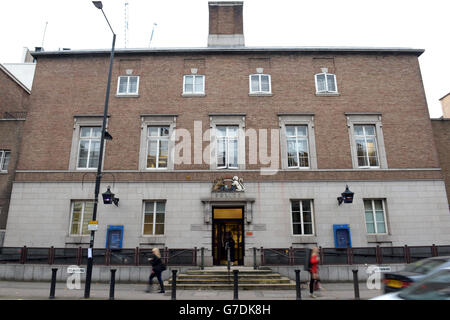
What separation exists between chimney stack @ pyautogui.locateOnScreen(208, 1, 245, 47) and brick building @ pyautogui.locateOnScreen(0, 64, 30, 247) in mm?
15170

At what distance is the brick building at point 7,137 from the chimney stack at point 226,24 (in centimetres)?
1517

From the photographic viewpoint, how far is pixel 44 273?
1448 centimetres

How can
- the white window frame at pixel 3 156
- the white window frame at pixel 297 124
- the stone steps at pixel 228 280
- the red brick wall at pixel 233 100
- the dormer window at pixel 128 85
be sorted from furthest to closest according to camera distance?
the white window frame at pixel 3 156 → the dormer window at pixel 128 85 → the red brick wall at pixel 233 100 → the white window frame at pixel 297 124 → the stone steps at pixel 228 280

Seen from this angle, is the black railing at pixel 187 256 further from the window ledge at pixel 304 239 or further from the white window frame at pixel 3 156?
the white window frame at pixel 3 156

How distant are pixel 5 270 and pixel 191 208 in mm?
9885

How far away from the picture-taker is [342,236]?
16703 millimetres

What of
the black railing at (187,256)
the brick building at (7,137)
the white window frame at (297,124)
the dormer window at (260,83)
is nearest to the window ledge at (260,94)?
the dormer window at (260,83)

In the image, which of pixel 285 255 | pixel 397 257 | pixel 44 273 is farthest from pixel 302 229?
pixel 44 273

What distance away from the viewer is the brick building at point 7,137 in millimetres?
18891

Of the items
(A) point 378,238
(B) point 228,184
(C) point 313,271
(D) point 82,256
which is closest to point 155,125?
(B) point 228,184

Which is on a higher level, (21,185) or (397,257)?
(21,185)

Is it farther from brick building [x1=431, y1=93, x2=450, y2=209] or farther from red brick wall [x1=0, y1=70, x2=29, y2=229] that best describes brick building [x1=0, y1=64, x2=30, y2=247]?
A: brick building [x1=431, y1=93, x2=450, y2=209]
